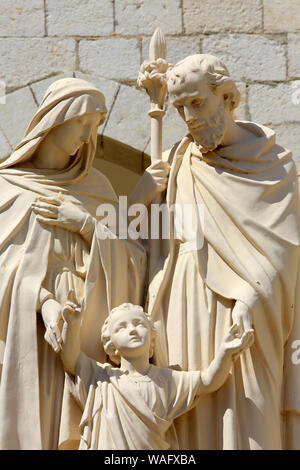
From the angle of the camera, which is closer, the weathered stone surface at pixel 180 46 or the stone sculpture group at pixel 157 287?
the stone sculpture group at pixel 157 287

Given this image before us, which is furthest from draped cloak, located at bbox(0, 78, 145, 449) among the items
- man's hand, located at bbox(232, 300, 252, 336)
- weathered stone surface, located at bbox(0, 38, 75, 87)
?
weathered stone surface, located at bbox(0, 38, 75, 87)

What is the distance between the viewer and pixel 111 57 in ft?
26.6

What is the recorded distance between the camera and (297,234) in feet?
21.8

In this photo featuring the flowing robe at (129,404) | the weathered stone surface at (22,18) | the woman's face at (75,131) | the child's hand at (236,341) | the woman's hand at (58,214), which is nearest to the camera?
the flowing robe at (129,404)

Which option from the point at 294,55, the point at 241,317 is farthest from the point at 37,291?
the point at 294,55

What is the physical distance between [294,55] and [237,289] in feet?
6.35

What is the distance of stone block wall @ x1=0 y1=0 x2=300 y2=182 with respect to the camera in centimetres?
802

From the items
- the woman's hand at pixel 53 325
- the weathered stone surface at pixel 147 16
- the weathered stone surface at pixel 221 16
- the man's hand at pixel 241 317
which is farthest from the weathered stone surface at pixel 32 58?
the man's hand at pixel 241 317

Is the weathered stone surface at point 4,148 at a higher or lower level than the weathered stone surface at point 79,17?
lower

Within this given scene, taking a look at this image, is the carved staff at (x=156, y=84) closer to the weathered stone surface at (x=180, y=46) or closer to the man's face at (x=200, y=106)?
the man's face at (x=200, y=106)

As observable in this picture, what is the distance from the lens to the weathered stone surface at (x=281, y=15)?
8133mm

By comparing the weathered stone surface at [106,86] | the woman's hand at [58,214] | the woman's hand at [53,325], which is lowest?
the woman's hand at [53,325]

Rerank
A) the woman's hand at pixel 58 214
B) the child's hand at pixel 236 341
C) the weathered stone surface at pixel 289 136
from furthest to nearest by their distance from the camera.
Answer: the weathered stone surface at pixel 289 136
the woman's hand at pixel 58 214
the child's hand at pixel 236 341

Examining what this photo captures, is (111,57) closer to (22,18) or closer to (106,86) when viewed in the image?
(106,86)
